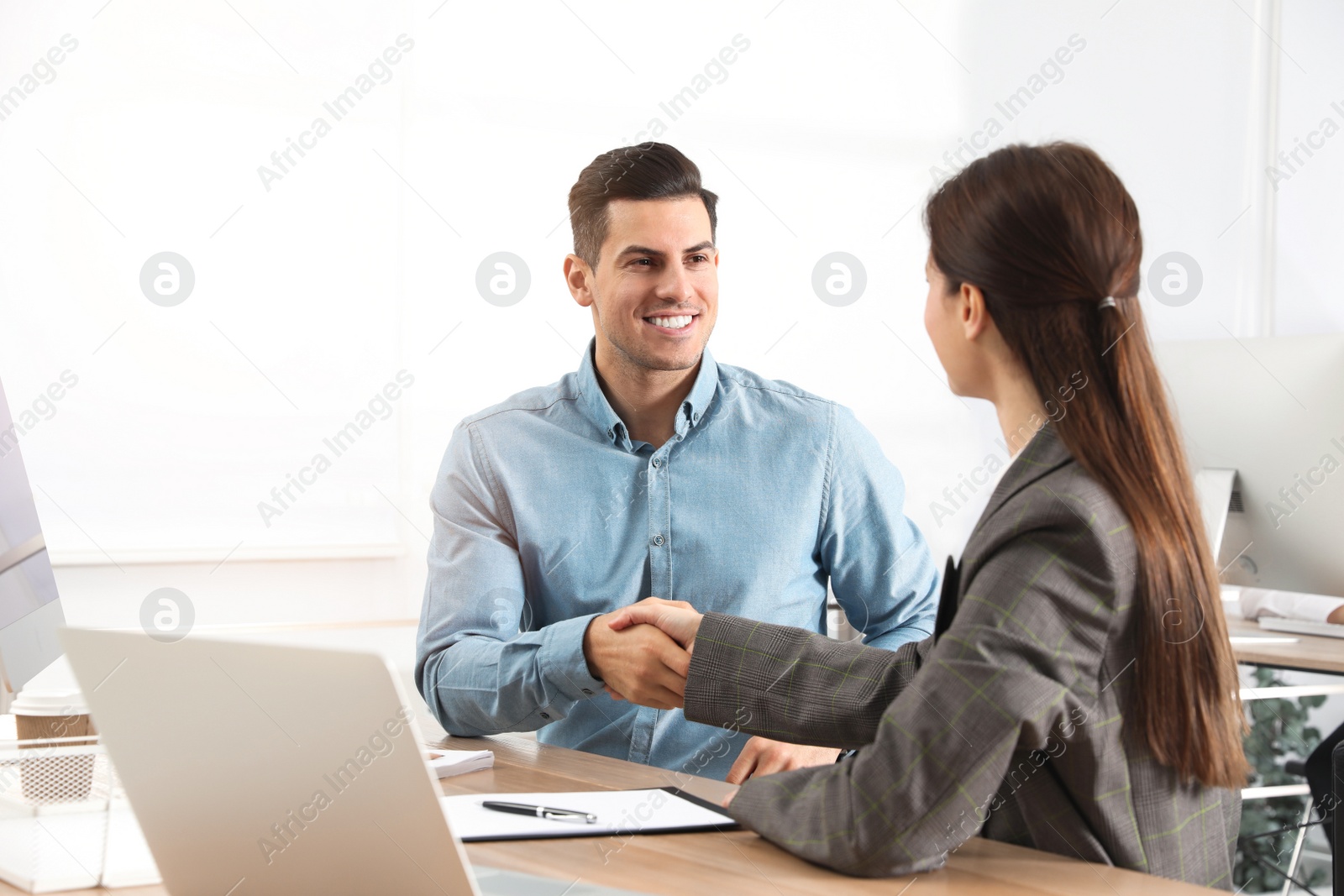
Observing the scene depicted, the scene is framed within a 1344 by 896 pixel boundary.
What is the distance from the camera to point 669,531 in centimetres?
164

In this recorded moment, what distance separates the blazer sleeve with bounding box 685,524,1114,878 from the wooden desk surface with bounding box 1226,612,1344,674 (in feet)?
4.86

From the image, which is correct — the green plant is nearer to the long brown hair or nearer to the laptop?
the long brown hair

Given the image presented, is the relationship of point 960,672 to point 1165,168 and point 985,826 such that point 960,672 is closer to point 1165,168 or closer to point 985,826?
point 985,826

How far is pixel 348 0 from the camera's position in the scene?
3127 millimetres

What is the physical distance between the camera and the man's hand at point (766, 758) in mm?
1373

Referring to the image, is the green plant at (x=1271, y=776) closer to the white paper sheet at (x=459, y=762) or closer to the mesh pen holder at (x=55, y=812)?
the white paper sheet at (x=459, y=762)

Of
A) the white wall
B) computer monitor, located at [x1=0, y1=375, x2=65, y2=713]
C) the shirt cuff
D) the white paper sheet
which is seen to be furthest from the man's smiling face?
the white wall

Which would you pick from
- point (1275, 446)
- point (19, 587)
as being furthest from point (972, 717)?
point (1275, 446)

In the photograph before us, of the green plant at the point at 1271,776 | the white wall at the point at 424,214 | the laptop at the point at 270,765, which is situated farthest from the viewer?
the green plant at the point at 1271,776

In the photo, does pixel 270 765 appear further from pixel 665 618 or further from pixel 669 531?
pixel 669 531

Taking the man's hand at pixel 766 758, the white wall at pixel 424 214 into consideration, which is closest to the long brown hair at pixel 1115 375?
the man's hand at pixel 766 758

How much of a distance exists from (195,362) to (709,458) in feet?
6.02

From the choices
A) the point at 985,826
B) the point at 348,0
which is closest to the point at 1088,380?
the point at 985,826

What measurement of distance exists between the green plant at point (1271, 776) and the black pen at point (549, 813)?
2.83 metres
